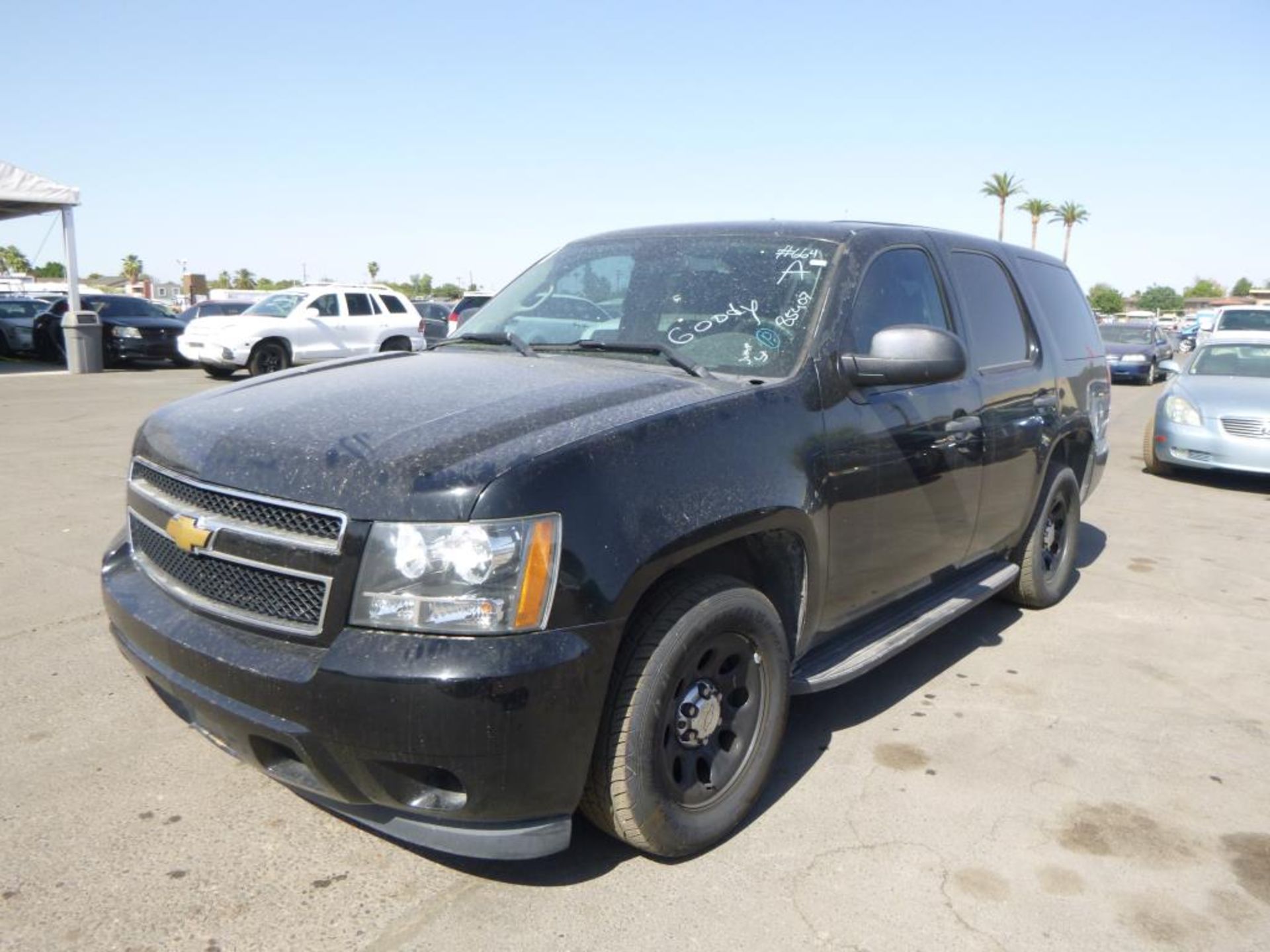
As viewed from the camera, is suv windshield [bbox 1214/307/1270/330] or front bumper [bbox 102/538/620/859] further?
suv windshield [bbox 1214/307/1270/330]

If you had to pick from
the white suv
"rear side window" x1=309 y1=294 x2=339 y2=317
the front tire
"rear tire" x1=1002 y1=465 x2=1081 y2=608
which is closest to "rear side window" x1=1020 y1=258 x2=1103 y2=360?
"rear tire" x1=1002 y1=465 x2=1081 y2=608

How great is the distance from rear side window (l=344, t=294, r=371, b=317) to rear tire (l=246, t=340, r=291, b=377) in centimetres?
166

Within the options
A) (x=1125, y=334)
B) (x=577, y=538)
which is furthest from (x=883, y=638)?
(x=1125, y=334)

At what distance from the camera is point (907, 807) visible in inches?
129

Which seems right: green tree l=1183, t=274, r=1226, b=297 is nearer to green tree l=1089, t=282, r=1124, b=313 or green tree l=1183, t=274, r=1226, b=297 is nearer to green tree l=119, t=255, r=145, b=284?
green tree l=1089, t=282, r=1124, b=313

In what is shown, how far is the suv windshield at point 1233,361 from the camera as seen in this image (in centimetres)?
1053

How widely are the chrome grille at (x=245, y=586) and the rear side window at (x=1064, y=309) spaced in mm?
4155

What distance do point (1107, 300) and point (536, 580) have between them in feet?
344

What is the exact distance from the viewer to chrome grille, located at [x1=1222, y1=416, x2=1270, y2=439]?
371 inches

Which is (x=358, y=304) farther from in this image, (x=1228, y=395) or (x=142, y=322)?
(x=1228, y=395)

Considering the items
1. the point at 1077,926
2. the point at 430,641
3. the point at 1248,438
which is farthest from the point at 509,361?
the point at 1248,438

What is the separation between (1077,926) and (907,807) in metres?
0.67

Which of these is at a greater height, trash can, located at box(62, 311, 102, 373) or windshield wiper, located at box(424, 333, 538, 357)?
windshield wiper, located at box(424, 333, 538, 357)

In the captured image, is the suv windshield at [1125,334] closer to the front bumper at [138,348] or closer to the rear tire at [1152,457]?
the rear tire at [1152,457]
